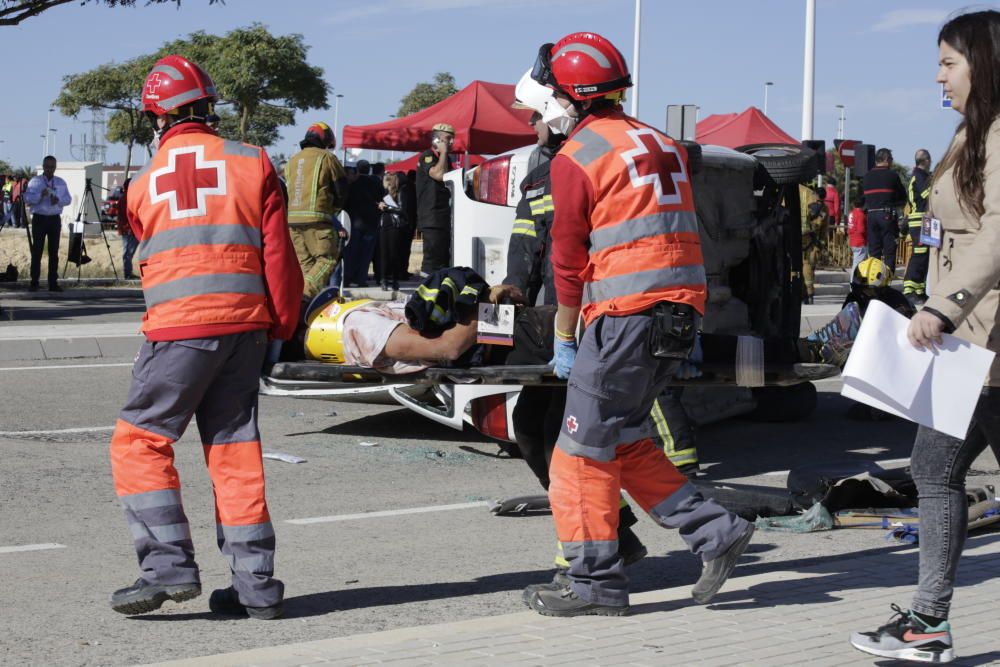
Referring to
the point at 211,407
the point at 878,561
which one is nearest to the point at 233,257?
the point at 211,407

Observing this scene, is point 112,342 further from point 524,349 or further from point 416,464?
point 524,349

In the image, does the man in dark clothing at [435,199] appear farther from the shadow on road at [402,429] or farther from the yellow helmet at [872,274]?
the yellow helmet at [872,274]

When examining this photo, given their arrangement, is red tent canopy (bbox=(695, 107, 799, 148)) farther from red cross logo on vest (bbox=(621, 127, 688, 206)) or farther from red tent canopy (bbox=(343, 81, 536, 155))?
red cross logo on vest (bbox=(621, 127, 688, 206))

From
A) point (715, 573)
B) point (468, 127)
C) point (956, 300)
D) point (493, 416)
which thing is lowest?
point (715, 573)

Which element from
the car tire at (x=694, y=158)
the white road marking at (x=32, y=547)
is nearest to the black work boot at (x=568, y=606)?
the white road marking at (x=32, y=547)

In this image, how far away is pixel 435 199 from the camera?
18.1 m

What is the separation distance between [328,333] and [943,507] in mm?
3493

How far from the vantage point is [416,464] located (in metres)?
8.52

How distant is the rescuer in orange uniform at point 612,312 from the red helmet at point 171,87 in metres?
1.32

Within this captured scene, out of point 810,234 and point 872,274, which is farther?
point 810,234

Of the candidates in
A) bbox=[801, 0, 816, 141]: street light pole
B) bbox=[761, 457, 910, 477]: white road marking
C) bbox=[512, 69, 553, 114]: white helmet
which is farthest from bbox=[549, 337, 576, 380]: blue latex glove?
bbox=[801, 0, 816, 141]: street light pole

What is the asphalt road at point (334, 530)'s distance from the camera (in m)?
5.13

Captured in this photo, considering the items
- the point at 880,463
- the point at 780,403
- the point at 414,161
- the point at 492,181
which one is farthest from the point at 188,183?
the point at 414,161

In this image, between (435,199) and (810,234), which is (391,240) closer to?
(435,199)
